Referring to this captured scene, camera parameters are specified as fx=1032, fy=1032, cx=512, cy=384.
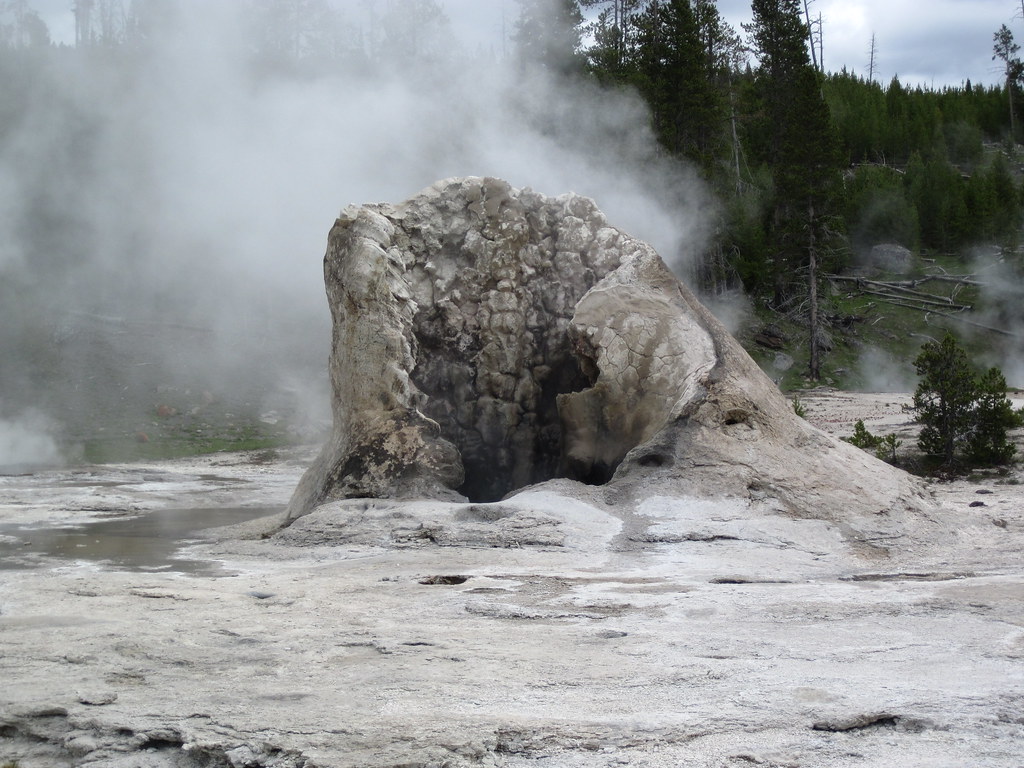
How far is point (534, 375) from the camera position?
706 centimetres

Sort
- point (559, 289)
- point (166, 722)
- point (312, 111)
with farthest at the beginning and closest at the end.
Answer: point (312, 111) → point (559, 289) → point (166, 722)

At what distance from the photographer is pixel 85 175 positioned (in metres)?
21.7

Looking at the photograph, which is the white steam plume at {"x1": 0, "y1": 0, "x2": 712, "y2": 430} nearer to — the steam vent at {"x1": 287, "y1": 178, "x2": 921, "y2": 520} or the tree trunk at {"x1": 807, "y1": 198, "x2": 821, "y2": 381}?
the tree trunk at {"x1": 807, "y1": 198, "x2": 821, "y2": 381}

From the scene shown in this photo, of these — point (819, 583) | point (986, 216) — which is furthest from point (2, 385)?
point (986, 216)

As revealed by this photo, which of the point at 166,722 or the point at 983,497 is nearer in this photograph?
the point at 166,722

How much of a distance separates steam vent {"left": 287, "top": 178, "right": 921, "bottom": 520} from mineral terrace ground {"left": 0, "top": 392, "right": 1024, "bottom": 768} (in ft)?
2.05

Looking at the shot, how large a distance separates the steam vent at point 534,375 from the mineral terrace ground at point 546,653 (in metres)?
0.62

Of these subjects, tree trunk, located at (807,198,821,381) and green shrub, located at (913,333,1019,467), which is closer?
green shrub, located at (913,333,1019,467)

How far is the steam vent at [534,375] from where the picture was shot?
231 inches

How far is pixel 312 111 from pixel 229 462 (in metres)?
8.78

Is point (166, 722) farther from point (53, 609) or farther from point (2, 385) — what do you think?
point (2, 385)

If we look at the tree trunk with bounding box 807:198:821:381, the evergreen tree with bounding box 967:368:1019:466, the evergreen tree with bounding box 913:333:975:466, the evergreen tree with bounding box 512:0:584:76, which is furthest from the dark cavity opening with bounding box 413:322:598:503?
the evergreen tree with bounding box 512:0:584:76

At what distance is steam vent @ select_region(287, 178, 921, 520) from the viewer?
5867 mm

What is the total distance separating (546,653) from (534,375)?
4073 millimetres
